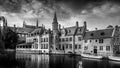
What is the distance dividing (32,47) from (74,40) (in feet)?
78.2

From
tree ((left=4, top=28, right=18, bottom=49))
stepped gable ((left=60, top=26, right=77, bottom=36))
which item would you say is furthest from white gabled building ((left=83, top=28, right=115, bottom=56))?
tree ((left=4, top=28, right=18, bottom=49))

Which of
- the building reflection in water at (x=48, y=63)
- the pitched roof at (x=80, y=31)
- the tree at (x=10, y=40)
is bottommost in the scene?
the building reflection in water at (x=48, y=63)

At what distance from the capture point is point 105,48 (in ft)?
138

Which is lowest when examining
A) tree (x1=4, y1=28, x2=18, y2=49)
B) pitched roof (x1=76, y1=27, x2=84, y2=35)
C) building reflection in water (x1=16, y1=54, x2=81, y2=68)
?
building reflection in water (x1=16, y1=54, x2=81, y2=68)

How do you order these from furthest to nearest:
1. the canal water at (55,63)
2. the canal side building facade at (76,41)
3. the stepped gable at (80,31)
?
1. the stepped gable at (80,31)
2. the canal side building facade at (76,41)
3. the canal water at (55,63)

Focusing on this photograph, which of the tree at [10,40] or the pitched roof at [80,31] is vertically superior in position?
the pitched roof at [80,31]

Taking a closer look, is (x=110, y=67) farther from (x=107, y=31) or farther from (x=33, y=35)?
(x=33, y=35)

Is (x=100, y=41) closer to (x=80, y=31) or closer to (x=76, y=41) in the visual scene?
(x=80, y=31)

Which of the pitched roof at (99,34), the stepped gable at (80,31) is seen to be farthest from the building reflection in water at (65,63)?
the stepped gable at (80,31)

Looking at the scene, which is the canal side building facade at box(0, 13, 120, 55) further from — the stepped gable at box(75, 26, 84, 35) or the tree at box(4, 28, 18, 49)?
the tree at box(4, 28, 18, 49)

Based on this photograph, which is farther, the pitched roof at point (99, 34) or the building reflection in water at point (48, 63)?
the pitched roof at point (99, 34)

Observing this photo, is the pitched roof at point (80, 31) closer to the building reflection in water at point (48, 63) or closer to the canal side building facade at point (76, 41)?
the canal side building facade at point (76, 41)

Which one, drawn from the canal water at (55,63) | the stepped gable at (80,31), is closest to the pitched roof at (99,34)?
the stepped gable at (80,31)

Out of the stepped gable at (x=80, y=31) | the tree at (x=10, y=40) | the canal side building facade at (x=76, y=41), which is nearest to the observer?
the canal side building facade at (x=76, y=41)
